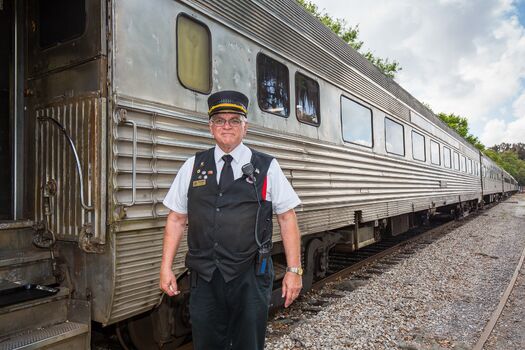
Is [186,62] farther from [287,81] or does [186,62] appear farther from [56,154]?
[287,81]

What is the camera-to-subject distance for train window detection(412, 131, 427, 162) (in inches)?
359

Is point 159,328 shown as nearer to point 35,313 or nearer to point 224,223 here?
point 35,313

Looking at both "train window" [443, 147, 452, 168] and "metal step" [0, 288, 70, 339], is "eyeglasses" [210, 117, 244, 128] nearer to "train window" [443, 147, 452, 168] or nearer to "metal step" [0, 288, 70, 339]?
"metal step" [0, 288, 70, 339]

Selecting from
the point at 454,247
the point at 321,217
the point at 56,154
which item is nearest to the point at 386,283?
the point at 321,217

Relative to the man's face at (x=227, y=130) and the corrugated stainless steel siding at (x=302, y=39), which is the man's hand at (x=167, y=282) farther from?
the corrugated stainless steel siding at (x=302, y=39)

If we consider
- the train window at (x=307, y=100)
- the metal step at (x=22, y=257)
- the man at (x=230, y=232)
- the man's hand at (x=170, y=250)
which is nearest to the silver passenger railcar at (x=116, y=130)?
the metal step at (x=22, y=257)

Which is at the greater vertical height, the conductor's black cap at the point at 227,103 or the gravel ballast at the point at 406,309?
the conductor's black cap at the point at 227,103

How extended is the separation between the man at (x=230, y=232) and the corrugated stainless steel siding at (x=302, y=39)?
1.51 m

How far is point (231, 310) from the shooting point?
7.06ft

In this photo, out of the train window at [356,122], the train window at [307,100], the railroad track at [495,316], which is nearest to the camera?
the railroad track at [495,316]

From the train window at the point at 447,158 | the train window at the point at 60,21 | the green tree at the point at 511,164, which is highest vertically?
the green tree at the point at 511,164

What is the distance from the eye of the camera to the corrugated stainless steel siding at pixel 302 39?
366 centimetres

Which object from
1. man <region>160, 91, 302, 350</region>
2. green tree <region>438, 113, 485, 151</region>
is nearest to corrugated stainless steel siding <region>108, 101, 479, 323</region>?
man <region>160, 91, 302, 350</region>

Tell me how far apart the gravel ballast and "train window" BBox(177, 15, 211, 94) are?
230 centimetres
